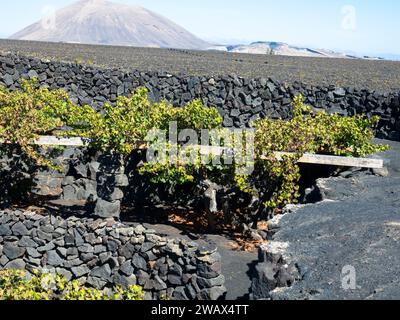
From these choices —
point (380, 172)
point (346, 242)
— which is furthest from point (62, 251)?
point (380, 172)

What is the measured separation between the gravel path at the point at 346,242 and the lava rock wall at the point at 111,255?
1890 millimetres

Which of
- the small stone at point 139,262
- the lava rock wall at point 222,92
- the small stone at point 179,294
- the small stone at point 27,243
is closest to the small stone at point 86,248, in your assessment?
the small stone at point 139,262

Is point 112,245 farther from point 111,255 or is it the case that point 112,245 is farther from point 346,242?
point 346,242

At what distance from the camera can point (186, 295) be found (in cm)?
1094

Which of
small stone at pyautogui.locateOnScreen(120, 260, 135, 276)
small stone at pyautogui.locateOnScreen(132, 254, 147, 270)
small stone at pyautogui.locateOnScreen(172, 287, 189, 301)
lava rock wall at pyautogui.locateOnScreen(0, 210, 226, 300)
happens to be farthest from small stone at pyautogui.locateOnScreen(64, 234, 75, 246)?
small stone at pyautogui.locateOnScreen(172, 287, 189, 301)

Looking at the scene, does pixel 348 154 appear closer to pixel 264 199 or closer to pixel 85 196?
pixel 264 199

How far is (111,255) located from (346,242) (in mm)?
4771

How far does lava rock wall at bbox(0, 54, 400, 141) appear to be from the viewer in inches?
839

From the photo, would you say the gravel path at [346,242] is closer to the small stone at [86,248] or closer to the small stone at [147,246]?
the small stone at [147,246]

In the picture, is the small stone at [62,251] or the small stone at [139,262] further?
the small stone at [62,251]

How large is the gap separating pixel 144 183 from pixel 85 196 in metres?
1.70

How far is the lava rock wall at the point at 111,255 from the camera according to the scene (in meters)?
10.8

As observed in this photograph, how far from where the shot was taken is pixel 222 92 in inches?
858
